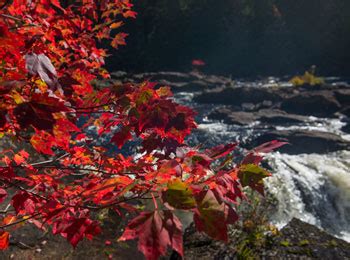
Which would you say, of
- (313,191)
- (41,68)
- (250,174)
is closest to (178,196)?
(250,174)

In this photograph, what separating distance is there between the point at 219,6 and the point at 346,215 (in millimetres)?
30643

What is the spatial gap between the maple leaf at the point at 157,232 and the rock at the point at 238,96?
50.6 feet

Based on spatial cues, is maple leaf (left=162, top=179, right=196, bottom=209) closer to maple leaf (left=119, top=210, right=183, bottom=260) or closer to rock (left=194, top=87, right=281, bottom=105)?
maple leaf (left=119, top=210, right=183, bottom=260)

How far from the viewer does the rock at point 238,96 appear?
1602cm

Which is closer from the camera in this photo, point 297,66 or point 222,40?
point 297,66

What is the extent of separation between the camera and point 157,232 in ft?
3.43

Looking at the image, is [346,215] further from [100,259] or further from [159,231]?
[159,231]

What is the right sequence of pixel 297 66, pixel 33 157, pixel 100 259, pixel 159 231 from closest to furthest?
pixel 159 231
pixel 100 259
pixel 33 157
pixel 297 66

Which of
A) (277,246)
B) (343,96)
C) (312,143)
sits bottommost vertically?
(343,96)

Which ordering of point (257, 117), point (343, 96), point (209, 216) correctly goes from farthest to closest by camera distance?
point (343, 96) < point (257, 117) < point (209, 216)

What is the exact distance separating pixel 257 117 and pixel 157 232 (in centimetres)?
1263

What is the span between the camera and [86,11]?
3965mm

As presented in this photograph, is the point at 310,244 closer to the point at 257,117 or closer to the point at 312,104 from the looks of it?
the point at 257,117

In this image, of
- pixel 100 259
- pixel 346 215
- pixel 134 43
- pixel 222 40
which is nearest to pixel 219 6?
pixel 222 40
